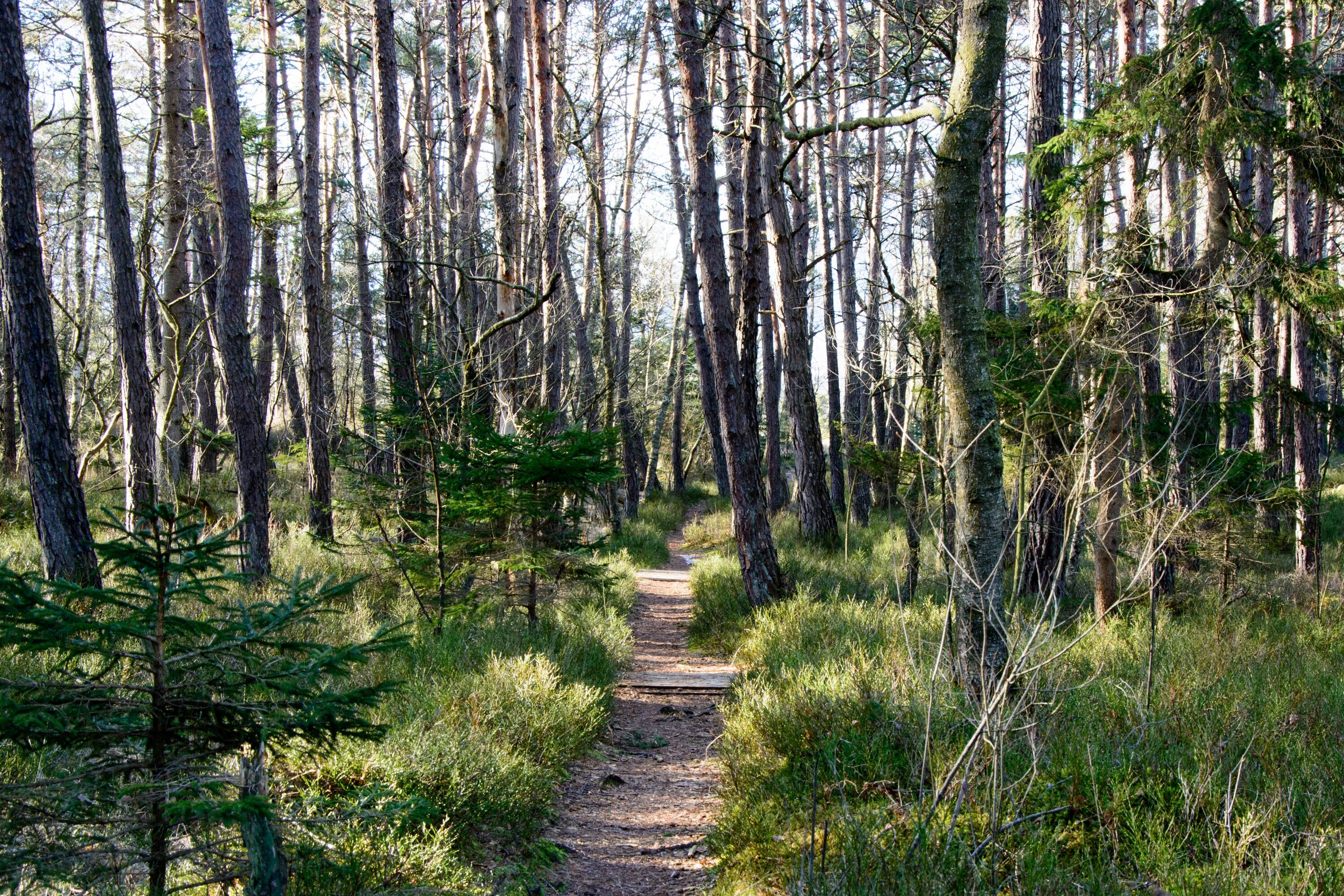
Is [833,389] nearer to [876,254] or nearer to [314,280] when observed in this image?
[876,254]

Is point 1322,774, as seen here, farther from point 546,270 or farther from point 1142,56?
point 546,270

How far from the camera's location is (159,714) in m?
2.06

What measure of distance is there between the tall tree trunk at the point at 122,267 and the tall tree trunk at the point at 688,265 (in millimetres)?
8693

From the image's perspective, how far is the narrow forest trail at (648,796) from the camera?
3.96 metres

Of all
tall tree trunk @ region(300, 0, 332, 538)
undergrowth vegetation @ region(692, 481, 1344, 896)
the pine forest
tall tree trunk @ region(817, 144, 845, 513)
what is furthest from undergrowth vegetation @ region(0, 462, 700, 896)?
tall tree trunk @ region(817, 144, 845, 513)

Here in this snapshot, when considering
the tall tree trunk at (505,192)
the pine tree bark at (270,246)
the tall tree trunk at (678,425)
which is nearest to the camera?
the tall tree trunk at (505,192)

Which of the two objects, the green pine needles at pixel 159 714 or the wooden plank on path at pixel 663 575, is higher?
the green pine needles at pixel 159 714

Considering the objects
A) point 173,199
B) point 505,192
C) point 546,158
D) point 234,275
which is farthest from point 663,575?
point 173,199

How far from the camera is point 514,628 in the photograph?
6.71 m

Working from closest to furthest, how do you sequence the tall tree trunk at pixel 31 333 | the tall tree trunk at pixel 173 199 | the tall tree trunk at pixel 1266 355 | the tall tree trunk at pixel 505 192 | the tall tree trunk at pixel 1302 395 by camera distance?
the tall tree trunk at pixel 31 333 < the tall tree trunk at pixel 1302 395 < the tall tree trunk at pixel 1266 355 < the tall tree trunk at pixel 505 192 < the tall tree trunk at pixel 173 199

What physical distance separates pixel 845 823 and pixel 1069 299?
524cm

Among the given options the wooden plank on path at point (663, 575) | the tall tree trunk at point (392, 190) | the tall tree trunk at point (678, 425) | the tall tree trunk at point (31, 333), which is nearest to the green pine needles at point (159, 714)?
the tall tree trunk at point (31, 333)

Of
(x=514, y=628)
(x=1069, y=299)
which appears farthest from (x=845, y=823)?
(x=1069, y=299)

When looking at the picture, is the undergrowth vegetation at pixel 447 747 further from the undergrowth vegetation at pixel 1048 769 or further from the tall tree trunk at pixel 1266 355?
the tall tree trunk at pixel 1266 355
